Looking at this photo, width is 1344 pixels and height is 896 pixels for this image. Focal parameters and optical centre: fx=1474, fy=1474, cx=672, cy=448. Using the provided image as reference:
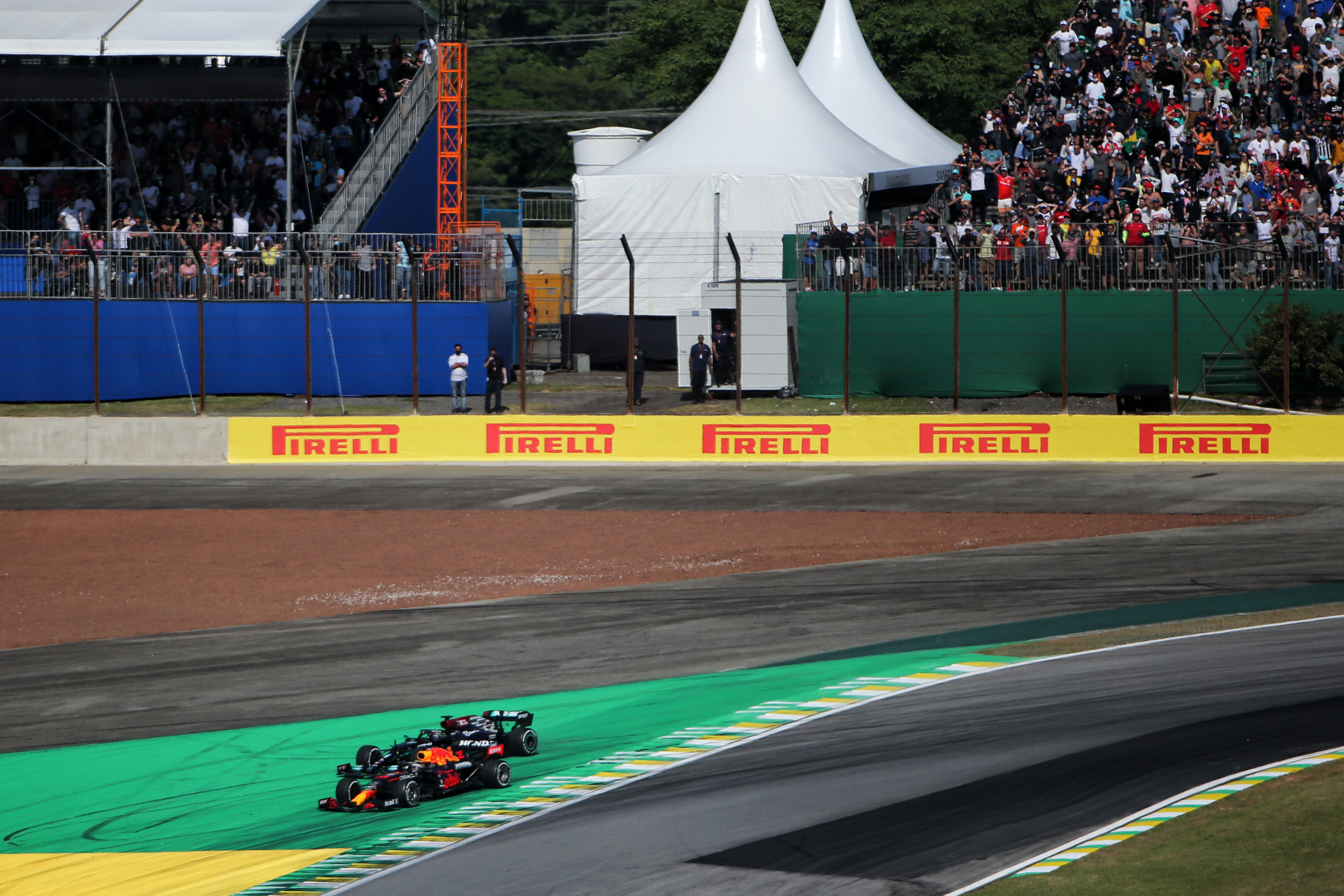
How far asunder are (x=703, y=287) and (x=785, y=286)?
6.28ft

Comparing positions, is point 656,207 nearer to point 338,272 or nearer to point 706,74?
point 338,272

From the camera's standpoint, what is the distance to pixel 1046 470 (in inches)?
958

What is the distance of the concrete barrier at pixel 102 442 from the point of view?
26.8 meters

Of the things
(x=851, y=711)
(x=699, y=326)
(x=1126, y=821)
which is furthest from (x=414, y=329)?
(x=1126, y=821)

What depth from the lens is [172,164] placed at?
36375 millimetres

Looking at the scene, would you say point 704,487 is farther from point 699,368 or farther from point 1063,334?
point 1063,334

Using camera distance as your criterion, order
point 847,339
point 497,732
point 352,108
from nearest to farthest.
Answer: point 497,732 → point 847,339 → point 352,108

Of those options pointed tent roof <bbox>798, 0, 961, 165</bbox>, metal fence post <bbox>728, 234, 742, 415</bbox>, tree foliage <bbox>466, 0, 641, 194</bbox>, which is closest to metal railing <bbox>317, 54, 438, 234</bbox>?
pointed tent roof <bbox>798, 0, 961, 165</bbox>

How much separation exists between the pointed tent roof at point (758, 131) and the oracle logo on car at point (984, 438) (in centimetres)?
1215

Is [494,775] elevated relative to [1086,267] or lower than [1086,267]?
lower

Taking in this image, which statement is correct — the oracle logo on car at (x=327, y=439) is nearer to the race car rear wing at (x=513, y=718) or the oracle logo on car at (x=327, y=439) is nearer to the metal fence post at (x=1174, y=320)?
the metal fence post at (x=1174, y=320)

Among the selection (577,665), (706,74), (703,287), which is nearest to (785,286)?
(703,287)

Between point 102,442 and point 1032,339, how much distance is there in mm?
17462

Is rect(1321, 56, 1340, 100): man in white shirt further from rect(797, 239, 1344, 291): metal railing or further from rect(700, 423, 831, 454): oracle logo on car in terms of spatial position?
rect(700, 423, 831, 454): oracle logo on car
